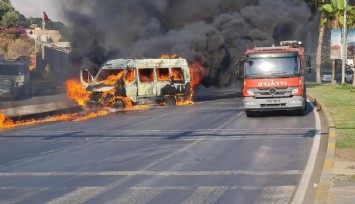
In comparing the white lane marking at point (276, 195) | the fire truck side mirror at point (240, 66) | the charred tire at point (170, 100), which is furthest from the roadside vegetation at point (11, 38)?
the white lane marking at point (276, 195)

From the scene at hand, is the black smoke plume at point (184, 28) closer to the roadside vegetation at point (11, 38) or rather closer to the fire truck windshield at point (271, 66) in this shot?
the fire truck windshield at point (271, 66)

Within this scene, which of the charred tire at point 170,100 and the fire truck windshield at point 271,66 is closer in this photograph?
the fire truck windshield at point 271,66

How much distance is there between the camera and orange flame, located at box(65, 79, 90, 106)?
27.2 meters

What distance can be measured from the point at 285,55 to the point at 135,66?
8.62m

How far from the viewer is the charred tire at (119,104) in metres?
26.0

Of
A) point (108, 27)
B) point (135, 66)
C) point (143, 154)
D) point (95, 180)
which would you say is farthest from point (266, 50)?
point (108, 27)

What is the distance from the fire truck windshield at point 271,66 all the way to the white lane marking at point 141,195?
483 inches

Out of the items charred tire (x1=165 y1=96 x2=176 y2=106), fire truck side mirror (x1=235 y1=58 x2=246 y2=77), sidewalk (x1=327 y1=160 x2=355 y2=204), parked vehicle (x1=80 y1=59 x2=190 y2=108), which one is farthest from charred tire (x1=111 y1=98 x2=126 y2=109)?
sidewalk (x1=327 y1=160 x2=355 y2=204)

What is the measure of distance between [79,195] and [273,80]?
12865 mm

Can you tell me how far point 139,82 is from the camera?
26609 millimetres

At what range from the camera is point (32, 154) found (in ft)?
41.7

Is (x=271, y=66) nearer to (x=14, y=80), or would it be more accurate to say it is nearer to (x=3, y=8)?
(x=14, y=80)

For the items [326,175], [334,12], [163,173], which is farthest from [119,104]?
[334,12]

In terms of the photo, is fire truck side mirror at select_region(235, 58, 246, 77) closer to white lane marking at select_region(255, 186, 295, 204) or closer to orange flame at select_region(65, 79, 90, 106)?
orange flame at select_region(65, 79, 90, 106)
